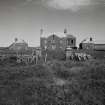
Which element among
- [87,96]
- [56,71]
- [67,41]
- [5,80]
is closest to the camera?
[87,96]

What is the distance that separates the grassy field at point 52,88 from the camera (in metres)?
4.72

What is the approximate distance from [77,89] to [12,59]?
7.62 metres

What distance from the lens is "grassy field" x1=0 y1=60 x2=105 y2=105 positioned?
4720 millimetres

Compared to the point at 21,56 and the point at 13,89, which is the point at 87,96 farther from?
the point at 21,56

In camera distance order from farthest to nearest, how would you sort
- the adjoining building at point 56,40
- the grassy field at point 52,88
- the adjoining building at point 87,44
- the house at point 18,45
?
the house at point 18,45 < the adjoining building at point 56,40 < the adjoining building at point 87,44 < the grassy field at point 52,88

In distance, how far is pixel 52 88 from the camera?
5621mm

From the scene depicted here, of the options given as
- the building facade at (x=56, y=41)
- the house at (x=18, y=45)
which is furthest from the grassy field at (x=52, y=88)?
the house at (x=18, y=45)

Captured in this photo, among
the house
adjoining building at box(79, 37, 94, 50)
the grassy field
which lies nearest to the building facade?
adjoining building at box(79, 37, 94, 50)

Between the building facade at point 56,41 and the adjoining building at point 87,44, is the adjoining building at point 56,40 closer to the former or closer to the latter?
the building facade at point 56,41

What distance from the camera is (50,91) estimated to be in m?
5.34

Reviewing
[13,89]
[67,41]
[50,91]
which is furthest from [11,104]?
[67,41]

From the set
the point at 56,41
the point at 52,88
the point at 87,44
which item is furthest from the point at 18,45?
the point at 52,88

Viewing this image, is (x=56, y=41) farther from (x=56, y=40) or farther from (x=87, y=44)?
(x=87, y=44)

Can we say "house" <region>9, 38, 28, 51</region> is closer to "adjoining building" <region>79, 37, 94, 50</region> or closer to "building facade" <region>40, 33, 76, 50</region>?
"building facade" <region>40, 33, 76, 50</region>
